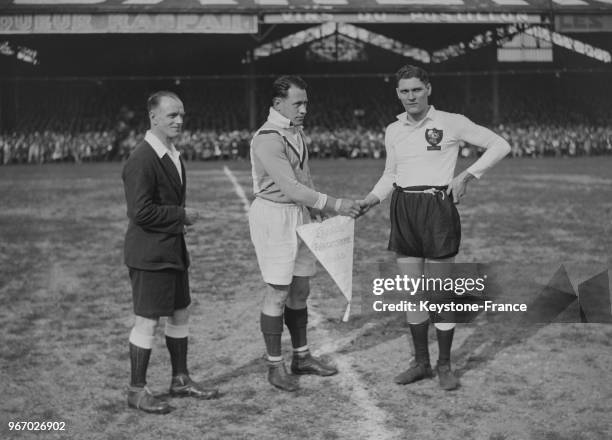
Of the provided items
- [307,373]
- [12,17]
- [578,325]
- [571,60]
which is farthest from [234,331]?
[571,60]

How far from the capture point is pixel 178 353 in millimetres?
4863

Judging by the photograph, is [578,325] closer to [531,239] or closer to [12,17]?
[531,239]

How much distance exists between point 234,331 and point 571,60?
86.3 ft

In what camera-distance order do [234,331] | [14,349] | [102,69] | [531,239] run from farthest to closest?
1. [102,69]
2. [531,239]
3. [234,331]
4. [14,349]

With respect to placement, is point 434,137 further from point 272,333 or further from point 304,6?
point 304,6

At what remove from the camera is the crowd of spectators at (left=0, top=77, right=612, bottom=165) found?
2255cm

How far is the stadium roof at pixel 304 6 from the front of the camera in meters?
22.0

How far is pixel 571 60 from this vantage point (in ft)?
97.4

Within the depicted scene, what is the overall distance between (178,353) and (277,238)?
2.93 ft

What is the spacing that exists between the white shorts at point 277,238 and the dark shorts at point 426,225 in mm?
625

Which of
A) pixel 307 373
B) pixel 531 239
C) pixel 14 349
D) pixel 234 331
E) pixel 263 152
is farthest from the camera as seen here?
pixel 531 239

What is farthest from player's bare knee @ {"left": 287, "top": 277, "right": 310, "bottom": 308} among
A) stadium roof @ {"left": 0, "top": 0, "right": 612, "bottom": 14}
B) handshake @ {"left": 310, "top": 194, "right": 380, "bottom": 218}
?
stadium roof @ {"left": 0, "top": 0, "right": 612, "bottom": 14}

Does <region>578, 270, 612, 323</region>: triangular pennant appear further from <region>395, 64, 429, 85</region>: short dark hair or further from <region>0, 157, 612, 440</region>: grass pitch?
<region>395, 64, 429, 85</region>: short dark hair

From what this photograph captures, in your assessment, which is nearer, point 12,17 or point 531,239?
point 531,239
